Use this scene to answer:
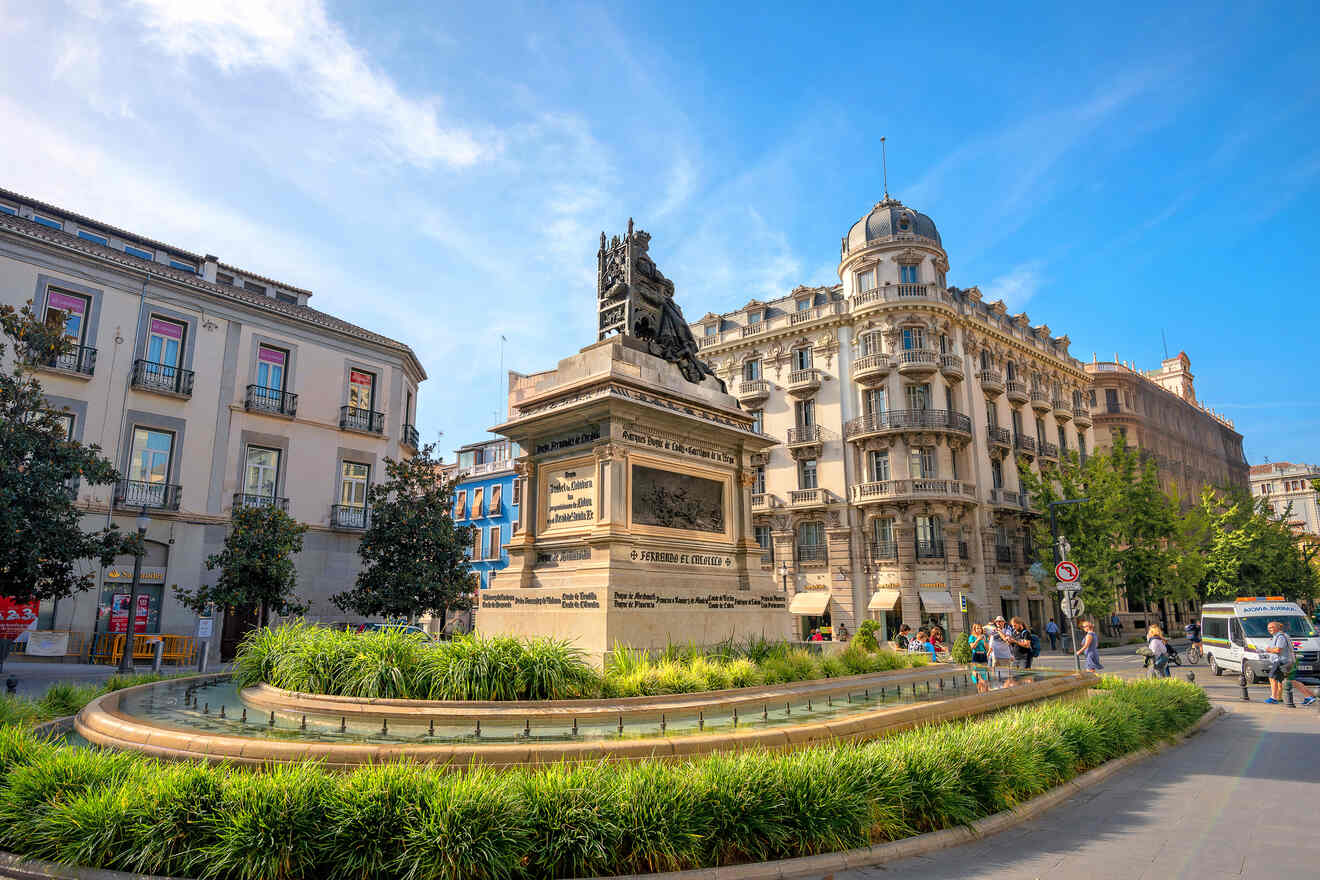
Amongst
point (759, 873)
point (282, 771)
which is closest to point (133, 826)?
point (282, 771)

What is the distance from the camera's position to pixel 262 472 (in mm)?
28234

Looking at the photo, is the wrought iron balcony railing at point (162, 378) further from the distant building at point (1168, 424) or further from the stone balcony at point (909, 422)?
the distant building at point (1168, 424)

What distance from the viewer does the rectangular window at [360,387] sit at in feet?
104

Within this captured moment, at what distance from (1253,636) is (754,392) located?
2678 centimetres

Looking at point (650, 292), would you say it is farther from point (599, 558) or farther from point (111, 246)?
point (111, 246)

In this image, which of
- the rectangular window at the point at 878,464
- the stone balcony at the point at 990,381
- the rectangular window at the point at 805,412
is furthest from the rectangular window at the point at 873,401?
the stone balcony at the point at 990,381

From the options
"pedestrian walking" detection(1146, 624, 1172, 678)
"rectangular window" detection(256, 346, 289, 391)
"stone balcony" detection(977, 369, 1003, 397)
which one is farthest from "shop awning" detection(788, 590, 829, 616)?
"rectangular window" detection(256, 346, 289, 391)

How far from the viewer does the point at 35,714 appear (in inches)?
363

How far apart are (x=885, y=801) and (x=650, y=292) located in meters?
10.6

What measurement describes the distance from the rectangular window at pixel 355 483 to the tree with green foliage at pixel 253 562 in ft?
21.1

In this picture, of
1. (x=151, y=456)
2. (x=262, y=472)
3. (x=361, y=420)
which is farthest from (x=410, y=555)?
(x=151, y=456)

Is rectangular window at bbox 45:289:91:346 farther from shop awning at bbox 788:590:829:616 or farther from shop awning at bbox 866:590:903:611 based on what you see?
shop awning at bbox 866:590:903:611

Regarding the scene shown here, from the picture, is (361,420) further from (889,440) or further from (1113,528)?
(1113,528)

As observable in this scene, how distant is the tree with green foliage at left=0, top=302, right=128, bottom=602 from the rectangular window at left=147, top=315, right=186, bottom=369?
7.20 meters
